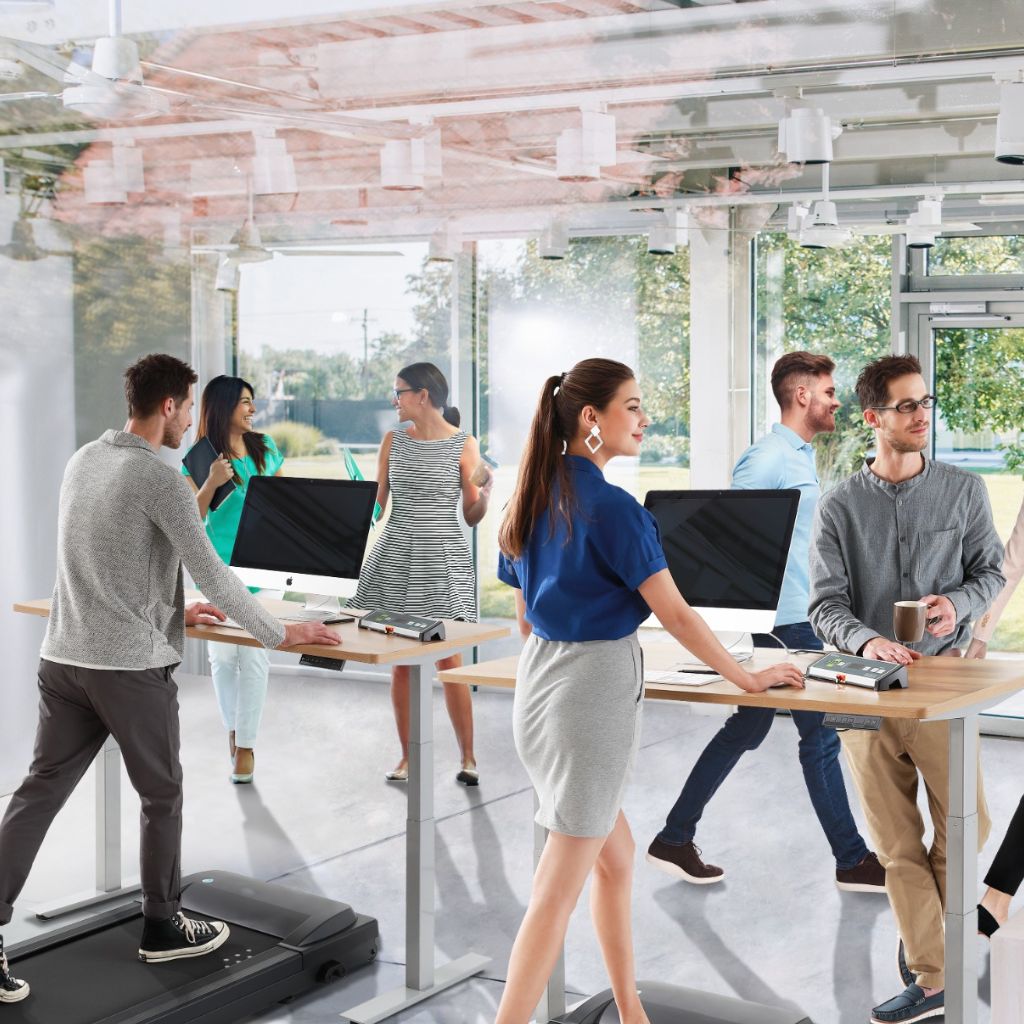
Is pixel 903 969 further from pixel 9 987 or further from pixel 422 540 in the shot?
pixel 422 540

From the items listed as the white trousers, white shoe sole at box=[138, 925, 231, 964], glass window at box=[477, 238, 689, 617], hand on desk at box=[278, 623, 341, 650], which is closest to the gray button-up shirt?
hand on desk at box=[278, 623, 341, 650]

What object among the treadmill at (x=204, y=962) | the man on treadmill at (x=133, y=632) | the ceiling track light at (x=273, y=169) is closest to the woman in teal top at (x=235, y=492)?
the treadmill at (x=204, y=962)

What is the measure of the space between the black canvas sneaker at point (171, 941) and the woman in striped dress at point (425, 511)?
1.84 meters

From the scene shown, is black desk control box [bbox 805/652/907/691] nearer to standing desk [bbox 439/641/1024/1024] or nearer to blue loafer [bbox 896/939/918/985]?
standing desk [bbox 439/641/1024/1024]

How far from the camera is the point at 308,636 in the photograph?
3.65m

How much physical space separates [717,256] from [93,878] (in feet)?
13.6

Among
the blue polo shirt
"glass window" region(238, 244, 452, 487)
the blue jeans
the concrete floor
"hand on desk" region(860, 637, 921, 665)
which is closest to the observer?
the blue polo shirt

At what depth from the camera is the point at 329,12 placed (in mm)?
5914

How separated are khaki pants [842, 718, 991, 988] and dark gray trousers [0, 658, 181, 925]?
1.80 m

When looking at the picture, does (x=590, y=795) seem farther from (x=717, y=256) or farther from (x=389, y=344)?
(x=389, y=344)

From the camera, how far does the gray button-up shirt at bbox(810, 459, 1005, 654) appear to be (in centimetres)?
337

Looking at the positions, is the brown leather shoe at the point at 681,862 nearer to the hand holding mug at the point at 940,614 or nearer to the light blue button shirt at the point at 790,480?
the light blue button shirt at the point at 790,480

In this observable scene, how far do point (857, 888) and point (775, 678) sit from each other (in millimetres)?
1777

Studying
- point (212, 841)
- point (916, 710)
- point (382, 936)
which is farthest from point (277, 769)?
point (916, 710)
